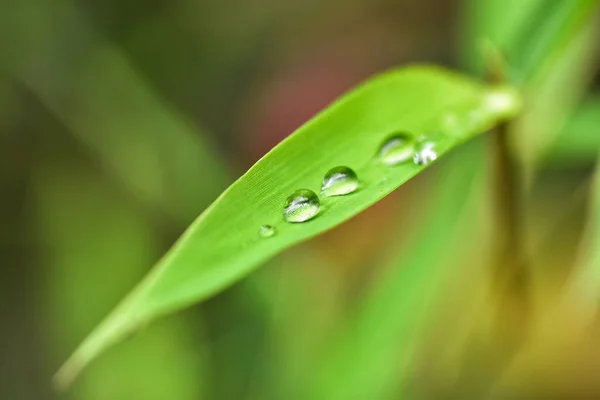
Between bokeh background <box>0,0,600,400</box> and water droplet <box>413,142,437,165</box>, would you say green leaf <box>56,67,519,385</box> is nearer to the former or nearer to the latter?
water droplet <box>413,142,437,165</box>

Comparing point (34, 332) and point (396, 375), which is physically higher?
point (34, 332)

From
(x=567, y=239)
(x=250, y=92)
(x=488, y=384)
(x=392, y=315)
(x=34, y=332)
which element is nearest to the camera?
(x=392, y=315)

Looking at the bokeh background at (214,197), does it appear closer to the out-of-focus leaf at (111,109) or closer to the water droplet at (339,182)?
the out-of-focus leaf at (111,109)

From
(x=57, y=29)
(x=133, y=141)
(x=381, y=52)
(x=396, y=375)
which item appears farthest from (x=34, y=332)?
(x=381, y=52)

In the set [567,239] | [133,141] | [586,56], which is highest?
[133,141]

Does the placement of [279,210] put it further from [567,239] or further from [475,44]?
[567,239]

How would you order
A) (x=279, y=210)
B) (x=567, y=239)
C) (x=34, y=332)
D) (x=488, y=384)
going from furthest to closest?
(x=34, y=332)
(x=567, y=239)
(x=488, y=384)
(x=279, y=210)

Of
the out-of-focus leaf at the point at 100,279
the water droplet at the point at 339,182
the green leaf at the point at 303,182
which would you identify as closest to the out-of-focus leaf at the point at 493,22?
the green leaf at the point at 303,182

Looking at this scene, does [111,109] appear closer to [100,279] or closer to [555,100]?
[100,279]

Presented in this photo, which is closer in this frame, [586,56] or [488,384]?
[586,56]
